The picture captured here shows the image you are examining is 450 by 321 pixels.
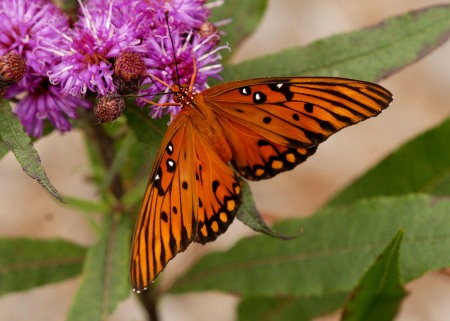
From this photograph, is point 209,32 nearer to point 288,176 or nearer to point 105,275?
point 105,275

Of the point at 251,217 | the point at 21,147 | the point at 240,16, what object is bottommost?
the point at 251,217

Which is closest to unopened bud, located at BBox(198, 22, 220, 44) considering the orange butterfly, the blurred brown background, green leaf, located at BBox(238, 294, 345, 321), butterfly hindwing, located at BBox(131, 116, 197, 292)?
the orange butterfly

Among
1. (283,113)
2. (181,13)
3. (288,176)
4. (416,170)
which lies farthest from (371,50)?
(288,176)

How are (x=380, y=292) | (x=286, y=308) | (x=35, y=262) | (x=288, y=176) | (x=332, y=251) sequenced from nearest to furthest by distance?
1. (x=380, y=292)
2. (x=332, y=251)
3. (x=35, y=262)
4. (x=286, y=308)
5. (x=288, y=176)

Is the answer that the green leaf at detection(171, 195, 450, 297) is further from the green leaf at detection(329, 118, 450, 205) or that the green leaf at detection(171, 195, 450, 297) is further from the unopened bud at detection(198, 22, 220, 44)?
the unopened bud at detection(198, 22, 220, 44)

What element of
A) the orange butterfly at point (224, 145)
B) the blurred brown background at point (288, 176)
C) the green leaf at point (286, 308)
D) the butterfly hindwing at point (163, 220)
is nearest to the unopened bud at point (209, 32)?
the orange butterfly at point (224, 145)

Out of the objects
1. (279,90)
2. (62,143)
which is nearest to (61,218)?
(62,143)
